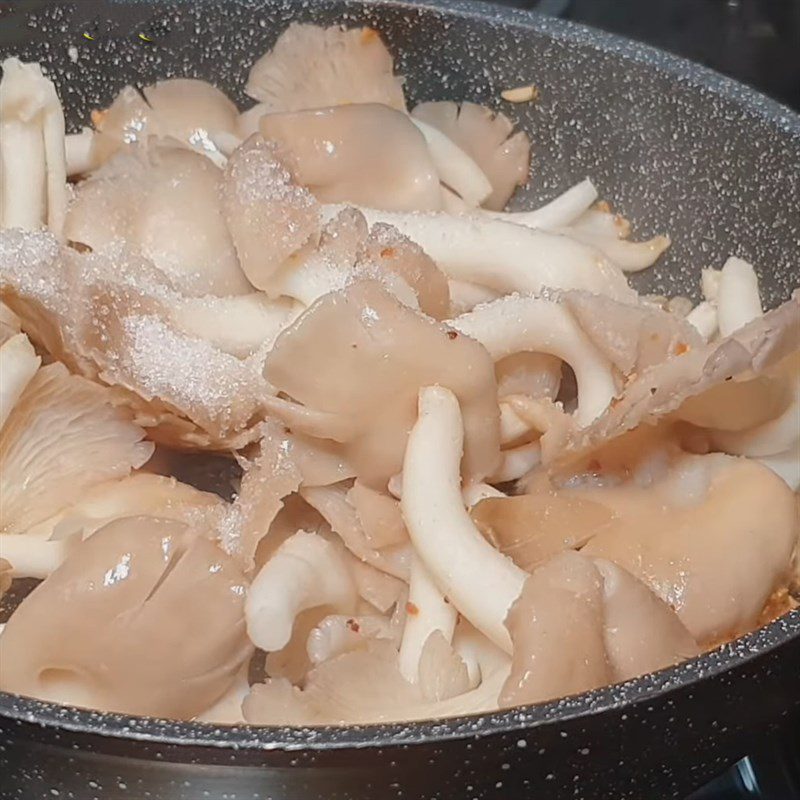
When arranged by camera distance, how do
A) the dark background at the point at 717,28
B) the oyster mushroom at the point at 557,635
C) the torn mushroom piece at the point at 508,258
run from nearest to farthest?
the oyster mushroom at the point at 557,635 → the torn mushroom piece at the point at 508,258 → the dark background at the point at 717,28

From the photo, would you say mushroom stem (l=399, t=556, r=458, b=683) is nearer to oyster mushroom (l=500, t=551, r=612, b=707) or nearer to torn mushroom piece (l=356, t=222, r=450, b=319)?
oyster mushroom (l=500, t=551, r=612, b=707)

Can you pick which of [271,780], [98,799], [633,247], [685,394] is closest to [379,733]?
[271,780]

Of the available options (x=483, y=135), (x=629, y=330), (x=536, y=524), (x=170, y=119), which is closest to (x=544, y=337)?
(x=629, y=330)

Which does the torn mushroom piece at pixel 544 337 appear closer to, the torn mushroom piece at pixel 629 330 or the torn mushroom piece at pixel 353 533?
the torn mushroom piece at pixel 629 330

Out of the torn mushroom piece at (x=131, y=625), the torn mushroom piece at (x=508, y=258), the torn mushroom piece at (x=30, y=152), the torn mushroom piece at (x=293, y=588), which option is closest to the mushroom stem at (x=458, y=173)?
the torn mushroom piece at (x=508, y=258)

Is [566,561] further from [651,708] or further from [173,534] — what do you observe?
[173,534]

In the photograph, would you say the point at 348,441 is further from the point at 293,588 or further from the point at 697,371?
the point at 697,371
